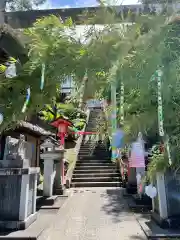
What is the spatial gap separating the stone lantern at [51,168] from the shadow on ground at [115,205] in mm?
1931

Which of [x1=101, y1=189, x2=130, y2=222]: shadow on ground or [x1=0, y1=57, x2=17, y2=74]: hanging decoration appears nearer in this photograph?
[x1=0, y1=57, x2=17, y2=74]: hanging decoration

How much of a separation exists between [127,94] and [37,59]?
32.5 inches

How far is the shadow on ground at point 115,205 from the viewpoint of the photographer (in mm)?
6648

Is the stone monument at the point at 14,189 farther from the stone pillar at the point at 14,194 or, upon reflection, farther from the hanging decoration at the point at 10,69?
the hanging decoration at the point at 10,69

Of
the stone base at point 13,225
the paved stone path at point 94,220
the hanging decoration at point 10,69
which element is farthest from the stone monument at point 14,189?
the hanging decoration at point 10,69

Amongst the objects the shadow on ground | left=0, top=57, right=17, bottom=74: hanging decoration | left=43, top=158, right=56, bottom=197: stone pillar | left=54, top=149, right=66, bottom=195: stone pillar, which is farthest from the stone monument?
left=0, top=57, right=17, bottom=74: hanging decoration

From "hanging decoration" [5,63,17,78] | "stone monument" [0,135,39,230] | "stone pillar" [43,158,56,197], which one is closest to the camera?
"hanging decoration" [5,63,17,78]

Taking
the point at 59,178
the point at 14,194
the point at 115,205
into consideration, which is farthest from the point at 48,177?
the point at 14,194

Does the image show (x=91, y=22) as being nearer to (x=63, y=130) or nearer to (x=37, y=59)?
(x=37, y=59)

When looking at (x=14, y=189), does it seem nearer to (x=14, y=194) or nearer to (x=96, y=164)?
(x=14, y=194)

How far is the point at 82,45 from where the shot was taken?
→ 1.79 meters

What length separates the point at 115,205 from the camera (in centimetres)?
787

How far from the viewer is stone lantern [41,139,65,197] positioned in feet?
28.2

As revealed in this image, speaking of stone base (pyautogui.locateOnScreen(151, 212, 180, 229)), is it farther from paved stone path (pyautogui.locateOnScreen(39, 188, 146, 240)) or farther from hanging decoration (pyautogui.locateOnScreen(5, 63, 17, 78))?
Result: hanging decoration (pyautogui.locateOnScreen(5, 63, 17, 78))
